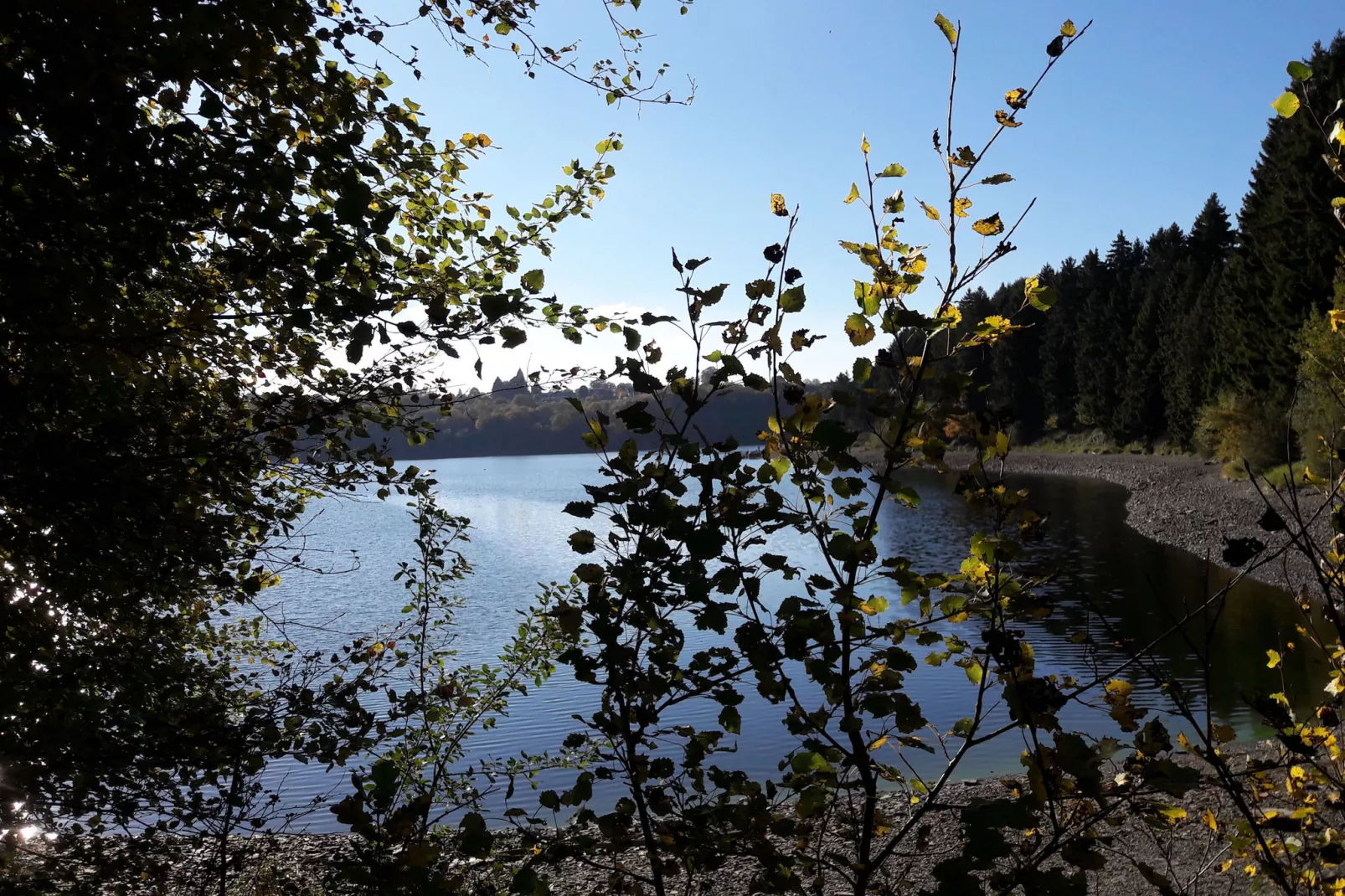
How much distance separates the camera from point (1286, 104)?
6.01 feet

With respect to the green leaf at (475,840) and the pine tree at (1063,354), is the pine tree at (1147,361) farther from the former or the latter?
the green leaf at (475,840)

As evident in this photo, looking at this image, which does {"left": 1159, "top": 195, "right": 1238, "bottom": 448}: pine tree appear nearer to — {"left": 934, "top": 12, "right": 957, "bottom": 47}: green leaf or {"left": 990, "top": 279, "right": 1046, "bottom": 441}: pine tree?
{"left": 990, "top": 279, "right": 1046, "bottom": 441}: pine tree

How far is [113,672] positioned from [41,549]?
1.49 ft

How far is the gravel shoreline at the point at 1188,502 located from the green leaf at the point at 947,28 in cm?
1253

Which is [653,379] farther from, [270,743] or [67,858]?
[67,858]

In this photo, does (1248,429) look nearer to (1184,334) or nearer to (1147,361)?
(1184,334)

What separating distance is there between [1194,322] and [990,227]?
4625 cm

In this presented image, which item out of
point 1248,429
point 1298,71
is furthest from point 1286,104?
point 1248,429

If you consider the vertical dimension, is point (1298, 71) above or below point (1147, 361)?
below

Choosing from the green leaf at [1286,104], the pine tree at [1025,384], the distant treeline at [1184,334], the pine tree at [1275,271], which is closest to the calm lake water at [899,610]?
the green leaf at [1286,104]

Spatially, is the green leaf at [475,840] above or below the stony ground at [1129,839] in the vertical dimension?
above

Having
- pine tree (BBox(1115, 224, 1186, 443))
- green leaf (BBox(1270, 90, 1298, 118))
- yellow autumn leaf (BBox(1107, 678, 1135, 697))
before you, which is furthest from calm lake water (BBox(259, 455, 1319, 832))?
pine tree (BBox(1115, 224, 1186, 443))

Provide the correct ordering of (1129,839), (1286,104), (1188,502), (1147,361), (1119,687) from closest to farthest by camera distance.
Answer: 1. (1119,687)
2. (1286,104)
3. (1129,839)
4. (1188,502)
5. (1147,361)

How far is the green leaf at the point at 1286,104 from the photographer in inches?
71.2
